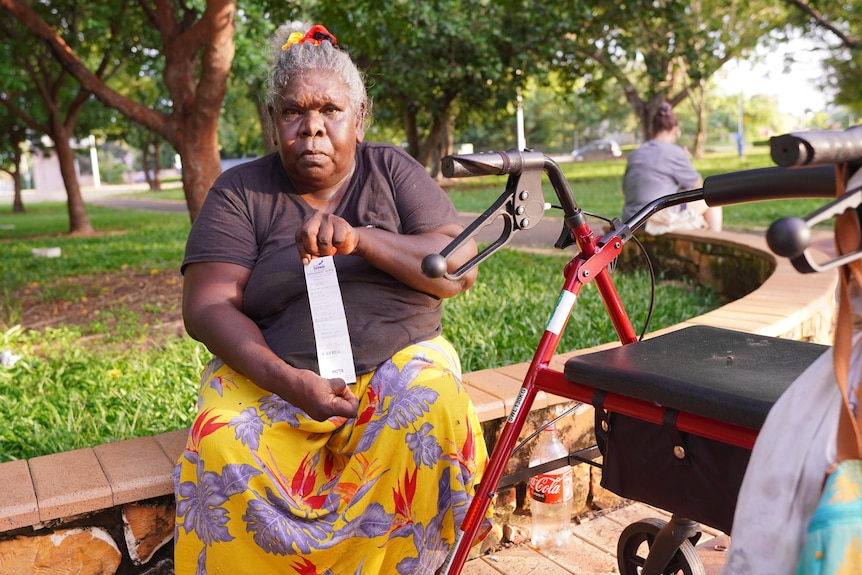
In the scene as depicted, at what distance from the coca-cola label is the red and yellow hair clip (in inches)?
56.8

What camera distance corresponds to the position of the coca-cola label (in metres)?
2.50

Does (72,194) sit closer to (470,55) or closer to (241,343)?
(470,55)

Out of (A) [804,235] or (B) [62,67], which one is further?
(B) [62,67]

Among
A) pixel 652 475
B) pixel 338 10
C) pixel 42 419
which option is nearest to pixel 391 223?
pixel 652 475

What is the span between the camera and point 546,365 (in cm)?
181

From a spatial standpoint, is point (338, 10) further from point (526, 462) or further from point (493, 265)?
point (526, 462)

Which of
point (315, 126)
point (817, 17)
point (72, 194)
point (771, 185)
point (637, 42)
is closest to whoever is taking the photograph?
point (771, 185)

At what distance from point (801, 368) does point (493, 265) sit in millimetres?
5308

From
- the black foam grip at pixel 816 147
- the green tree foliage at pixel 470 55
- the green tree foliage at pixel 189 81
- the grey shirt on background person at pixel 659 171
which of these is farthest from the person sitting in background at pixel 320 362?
the green tree foliage at pixel 470 55

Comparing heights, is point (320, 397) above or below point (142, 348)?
above

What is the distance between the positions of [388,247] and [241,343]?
0.45m

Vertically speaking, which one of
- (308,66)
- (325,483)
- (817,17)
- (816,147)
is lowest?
(325,483)

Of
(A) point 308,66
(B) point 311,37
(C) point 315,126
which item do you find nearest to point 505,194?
(C) point 315,126

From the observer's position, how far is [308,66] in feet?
7.61
